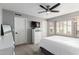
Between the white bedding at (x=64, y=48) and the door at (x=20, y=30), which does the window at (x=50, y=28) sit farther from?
the white bedding at (x=64, y=48)

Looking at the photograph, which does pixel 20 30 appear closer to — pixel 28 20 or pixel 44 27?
pixel 28 20

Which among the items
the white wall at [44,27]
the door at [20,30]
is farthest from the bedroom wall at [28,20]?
the door at [20,30]

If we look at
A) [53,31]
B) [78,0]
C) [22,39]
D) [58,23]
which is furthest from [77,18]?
[78,0]

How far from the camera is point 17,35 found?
13.1 feet

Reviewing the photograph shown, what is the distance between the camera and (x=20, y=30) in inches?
164

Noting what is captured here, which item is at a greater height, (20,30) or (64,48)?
(20,30)

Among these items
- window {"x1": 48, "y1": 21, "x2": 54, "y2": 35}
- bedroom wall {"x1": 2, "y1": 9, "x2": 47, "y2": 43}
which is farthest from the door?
window {"x1": 48, "y1": 21, "x2": 54, "y2": 35}

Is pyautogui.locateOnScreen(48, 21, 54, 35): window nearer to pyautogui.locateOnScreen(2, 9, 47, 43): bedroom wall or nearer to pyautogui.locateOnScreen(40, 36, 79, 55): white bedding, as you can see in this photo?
pyautogui.locateOnScreen(2, 9, 47, 43): bedroom wall

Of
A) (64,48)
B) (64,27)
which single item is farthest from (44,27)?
(64,48)

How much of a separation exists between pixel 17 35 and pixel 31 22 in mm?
1186

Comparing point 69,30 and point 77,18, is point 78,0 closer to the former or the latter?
point 77,18

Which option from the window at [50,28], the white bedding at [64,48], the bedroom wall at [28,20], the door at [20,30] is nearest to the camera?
the white bedding at [64,48]

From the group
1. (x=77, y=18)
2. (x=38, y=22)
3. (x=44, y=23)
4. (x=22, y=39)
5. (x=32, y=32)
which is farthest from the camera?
(x=44, y=23)

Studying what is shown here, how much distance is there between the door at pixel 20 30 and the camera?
13.0 ft
